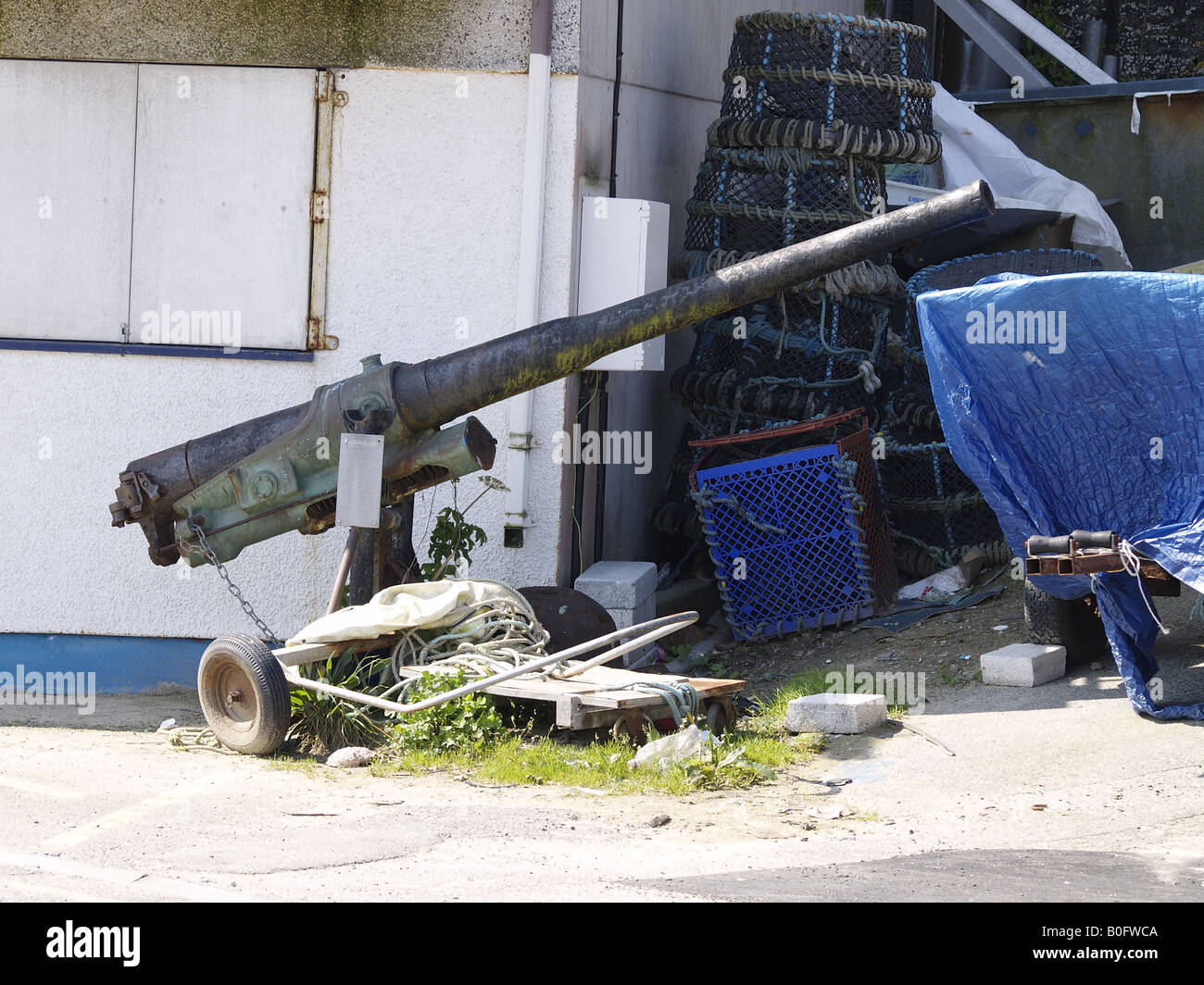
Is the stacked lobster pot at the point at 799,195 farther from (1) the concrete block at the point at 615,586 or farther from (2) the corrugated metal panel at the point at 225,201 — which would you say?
(2) the corrugated metal panel at the point at 225,201

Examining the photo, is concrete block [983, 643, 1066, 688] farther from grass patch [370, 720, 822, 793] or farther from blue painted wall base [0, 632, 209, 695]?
blue painted wall base [0, 632, 209, 695]

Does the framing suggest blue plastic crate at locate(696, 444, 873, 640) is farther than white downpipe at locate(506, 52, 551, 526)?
Yes

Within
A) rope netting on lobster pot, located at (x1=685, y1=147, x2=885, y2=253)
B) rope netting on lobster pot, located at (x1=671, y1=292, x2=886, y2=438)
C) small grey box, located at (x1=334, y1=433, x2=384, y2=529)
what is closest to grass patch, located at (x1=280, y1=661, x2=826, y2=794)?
small grey box, located at (x1=334, y1=433, x2=384, y2=529)

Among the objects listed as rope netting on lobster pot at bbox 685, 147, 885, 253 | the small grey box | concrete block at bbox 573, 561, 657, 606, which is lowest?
concrete block at bbox 573, 561, 657, 606

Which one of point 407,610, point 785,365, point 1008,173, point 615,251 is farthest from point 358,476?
point 1008,173

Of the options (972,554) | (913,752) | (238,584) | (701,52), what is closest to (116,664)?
(238,584)

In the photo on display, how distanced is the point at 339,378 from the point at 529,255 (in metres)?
1.19

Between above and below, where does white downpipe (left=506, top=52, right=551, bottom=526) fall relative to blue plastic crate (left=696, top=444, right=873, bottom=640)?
above

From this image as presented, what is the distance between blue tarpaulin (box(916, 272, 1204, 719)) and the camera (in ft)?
19.1

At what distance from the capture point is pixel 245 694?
20.6 ft

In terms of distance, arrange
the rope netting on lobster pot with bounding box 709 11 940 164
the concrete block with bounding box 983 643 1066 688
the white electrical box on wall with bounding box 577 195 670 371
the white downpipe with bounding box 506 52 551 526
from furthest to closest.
Answer: the rope netting on lobster pot with bounding box 709 11 940 164 → the white electrical box on wall with bounding box 577 195 670 371 → the white downpipe with bounding box 506 52 551 526 → the concrete block with bounding box 983 643 1066 688

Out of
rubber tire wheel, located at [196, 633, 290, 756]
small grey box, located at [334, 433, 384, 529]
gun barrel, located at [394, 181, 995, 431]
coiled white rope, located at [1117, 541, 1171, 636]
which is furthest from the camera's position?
rubber tire wheel, located at [196, 633, 290, 756]

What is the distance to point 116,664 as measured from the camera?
7730 mm

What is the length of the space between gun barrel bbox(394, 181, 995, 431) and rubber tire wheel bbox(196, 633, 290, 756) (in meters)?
1.17
